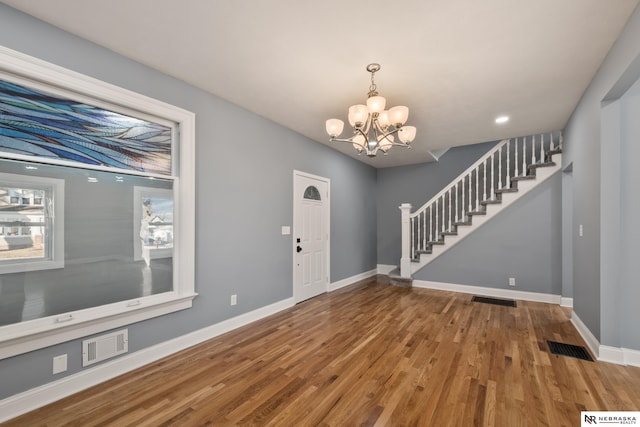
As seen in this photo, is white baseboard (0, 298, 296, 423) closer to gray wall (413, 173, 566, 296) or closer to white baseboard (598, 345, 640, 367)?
white baseboard (598, 345, 640, 367)

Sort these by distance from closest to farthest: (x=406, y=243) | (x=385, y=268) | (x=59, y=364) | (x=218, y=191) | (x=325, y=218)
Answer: (x=59, y=364) < (x=218, y=191) < (x=325, y=218) < (x=406, y=243) < (x=385, y=268)

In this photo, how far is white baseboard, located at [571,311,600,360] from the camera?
8.70 ft

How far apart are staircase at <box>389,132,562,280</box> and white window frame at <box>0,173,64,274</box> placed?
5125 mm

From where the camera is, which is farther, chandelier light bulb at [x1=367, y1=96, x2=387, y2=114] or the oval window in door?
the oval window in door

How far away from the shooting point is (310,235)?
4.74m

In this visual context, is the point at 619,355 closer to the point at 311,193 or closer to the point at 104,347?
the point at 311,193

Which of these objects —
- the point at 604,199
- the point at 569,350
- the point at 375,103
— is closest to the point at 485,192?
the point at 604,199

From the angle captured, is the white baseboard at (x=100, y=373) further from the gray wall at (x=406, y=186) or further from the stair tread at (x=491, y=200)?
the gray wall at (x=406, y=186)

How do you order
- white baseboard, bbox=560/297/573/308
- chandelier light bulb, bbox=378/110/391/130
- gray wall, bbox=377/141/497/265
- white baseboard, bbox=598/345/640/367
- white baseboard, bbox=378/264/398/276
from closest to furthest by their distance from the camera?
white baseboard, bbox=598/345/640/367, chandelier light bulb, bbox=378/110/391/130, white baseboard, bbox=560/297/573/308, gray wall, bbox=377/141/497/265, white baseboard, bbox=378/264/398/276

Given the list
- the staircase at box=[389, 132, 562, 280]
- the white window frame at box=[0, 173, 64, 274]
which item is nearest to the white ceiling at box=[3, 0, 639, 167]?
the white window frame at box=[0, 173, 64, 274]

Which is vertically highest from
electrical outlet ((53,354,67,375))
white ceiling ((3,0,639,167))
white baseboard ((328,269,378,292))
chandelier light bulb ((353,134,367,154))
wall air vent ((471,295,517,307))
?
white ceiling ((3,0,639,167))

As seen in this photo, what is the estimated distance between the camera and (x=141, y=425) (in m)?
1.78

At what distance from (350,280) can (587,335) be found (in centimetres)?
362

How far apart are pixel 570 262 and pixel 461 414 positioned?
3790 mm
